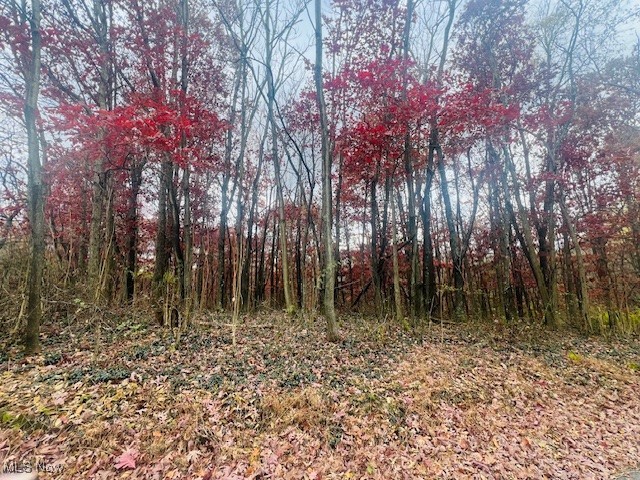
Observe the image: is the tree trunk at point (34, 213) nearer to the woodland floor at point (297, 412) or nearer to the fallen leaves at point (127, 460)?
the woodland floor at point (297, 412)

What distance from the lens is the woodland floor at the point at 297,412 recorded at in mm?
2682

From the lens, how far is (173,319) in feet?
19.0

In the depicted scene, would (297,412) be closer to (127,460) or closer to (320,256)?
(127,460)

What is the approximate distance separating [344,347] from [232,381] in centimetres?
243

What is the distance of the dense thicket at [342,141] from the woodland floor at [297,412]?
1.31m

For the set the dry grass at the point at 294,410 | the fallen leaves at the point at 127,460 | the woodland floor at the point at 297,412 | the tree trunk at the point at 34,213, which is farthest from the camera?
the tree trunk at the point at 34,213

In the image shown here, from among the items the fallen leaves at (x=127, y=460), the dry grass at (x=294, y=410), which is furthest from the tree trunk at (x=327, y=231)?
the fallen leaves at (x=127, y=460)

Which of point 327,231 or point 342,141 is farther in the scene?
point 342,141

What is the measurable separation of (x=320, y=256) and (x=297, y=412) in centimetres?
823

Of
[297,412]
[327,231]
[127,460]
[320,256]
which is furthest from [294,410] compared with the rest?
[320,256]

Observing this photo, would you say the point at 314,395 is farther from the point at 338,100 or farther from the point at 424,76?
the point at 424,76

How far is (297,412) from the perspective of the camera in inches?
132

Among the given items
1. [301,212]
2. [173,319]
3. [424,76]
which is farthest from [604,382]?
[301,212]

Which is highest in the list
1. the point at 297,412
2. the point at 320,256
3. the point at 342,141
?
the point at 342,141
